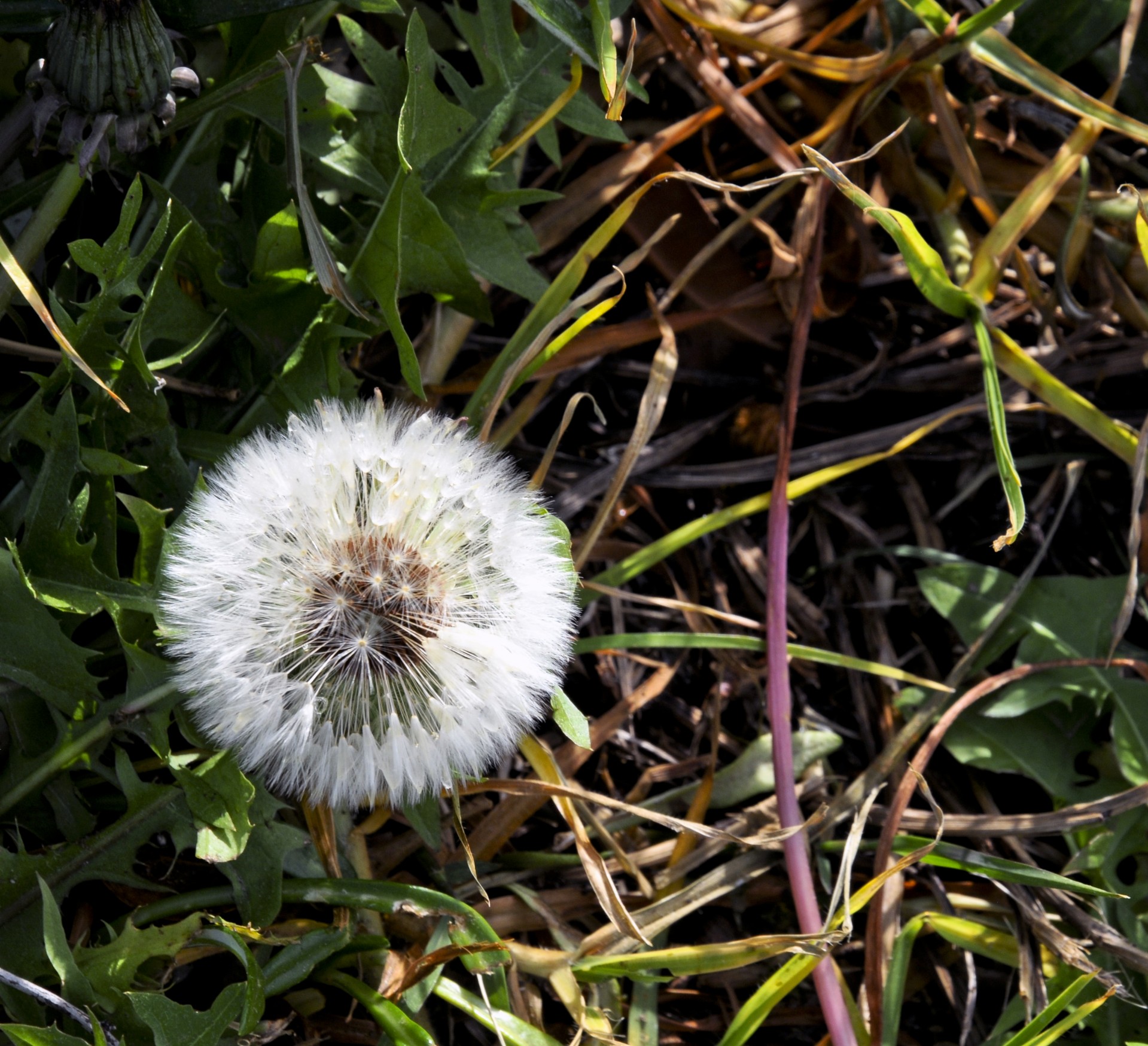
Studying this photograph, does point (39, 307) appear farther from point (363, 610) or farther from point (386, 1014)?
point (386, 1014)

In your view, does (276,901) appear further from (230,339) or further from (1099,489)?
(1099,489)

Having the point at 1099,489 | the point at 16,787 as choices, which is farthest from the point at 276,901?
the point at 1099,489

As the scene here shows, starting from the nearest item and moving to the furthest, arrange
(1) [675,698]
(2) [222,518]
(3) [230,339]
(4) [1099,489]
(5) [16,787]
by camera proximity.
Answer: (2) [222,518], (5) [16,787], (3) [230,339], (1) [675,698], (4) [1099,489]

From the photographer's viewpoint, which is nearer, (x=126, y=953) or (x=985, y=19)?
(x=126, y=953)

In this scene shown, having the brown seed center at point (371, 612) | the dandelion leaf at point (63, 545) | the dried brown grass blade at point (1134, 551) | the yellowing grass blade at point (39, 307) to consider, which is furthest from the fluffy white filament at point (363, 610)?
the dried brown grass blade at point (1134, 551)

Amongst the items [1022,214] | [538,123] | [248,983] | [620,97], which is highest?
[1022,214]

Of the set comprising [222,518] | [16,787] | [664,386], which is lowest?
[16,787]

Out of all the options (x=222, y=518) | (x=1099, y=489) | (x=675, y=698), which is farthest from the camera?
(x=1099, y=489)

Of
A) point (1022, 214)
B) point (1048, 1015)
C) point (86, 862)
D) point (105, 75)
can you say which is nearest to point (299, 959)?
point (86, 862)
